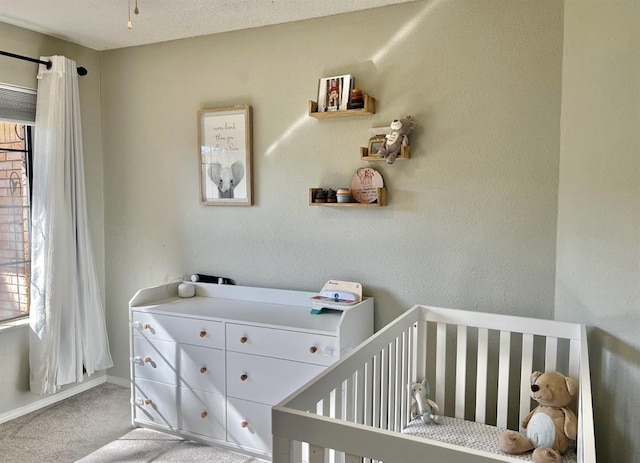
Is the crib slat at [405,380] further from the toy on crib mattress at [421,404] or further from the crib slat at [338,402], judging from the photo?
the crib slat at [338,402]

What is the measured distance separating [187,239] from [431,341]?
167cm

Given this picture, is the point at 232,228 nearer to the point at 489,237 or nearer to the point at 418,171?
the point at 418,171

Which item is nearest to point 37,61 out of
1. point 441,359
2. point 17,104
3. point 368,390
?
point 17,104

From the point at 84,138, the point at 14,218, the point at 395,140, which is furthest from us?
the point at 84,138

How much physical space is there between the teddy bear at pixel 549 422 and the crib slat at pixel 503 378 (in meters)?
0.29

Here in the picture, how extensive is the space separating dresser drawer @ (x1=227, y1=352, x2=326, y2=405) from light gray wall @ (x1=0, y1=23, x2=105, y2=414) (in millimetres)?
1408

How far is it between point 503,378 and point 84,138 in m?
2.95

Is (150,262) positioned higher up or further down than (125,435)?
higher up

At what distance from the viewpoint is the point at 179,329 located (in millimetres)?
2715

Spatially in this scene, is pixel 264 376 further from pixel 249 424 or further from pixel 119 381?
pixel 119 381

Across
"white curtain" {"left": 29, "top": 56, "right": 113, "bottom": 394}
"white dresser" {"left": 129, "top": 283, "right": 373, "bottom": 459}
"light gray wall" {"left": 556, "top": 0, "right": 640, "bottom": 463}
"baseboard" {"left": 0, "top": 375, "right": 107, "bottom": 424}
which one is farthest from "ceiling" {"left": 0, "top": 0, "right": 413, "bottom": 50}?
"baseboard" {"left": 0, "top": 375, "right": 107, "bottom": 424}

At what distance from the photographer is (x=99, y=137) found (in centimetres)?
346

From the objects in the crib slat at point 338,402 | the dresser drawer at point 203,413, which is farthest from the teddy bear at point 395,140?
the dresser drawer at point 203,413

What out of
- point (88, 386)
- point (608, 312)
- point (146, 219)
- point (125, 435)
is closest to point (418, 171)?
point (608, 312)
